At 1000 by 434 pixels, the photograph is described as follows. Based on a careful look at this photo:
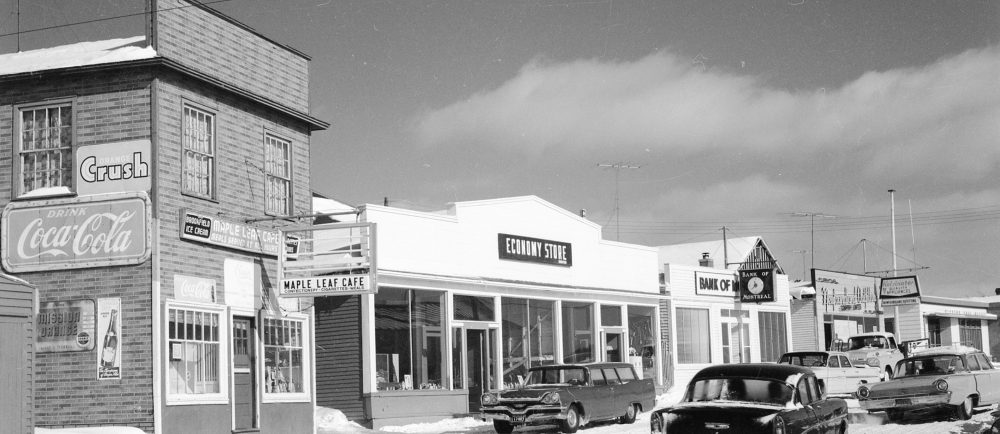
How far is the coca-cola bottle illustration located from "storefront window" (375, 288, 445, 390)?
8.64m

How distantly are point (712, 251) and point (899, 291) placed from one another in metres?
9.89

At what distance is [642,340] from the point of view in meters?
38.5

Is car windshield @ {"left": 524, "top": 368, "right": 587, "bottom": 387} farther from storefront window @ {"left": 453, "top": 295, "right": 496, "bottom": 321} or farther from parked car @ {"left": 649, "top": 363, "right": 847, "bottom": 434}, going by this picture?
parked car @ {"left": 649, "top": 363, "right": 847, "bottom": 434}

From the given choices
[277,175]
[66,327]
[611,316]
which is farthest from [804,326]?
[66,327]

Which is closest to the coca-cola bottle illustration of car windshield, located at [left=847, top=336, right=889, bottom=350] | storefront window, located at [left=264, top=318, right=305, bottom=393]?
storefront window, located at [left=264, top=318, right=305, bottom=393]

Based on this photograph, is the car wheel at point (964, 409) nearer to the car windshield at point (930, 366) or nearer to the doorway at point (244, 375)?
the car windshield at point (930, 366)

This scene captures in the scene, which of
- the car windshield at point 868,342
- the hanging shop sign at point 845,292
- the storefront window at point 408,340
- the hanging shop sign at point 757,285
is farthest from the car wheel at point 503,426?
the hanging shop sign at point 845,292

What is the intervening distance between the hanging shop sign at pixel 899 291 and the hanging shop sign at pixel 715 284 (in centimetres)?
1738

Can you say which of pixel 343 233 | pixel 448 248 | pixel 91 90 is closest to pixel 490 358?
pixel 448 248

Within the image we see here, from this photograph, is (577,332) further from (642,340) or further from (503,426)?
(503,426)

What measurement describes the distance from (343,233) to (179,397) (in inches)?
331

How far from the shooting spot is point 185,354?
63.9 ft

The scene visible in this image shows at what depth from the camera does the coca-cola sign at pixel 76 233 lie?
18672 millimetres

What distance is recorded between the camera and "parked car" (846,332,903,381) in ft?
118
